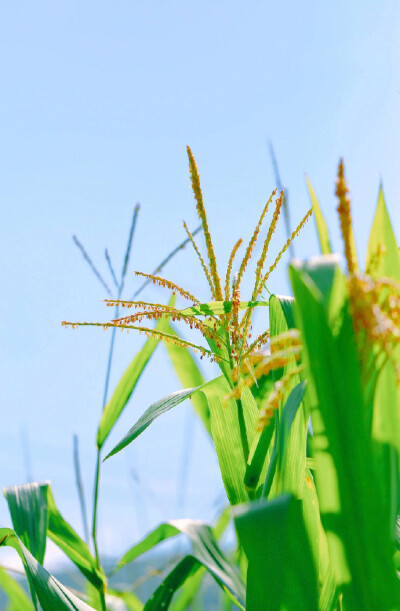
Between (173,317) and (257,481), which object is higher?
(173,317)

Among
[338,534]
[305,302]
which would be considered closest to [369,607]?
[338,534]

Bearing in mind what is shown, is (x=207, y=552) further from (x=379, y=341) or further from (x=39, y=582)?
(x=379, y=341)

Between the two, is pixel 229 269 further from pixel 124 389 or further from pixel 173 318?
pixel 124 389

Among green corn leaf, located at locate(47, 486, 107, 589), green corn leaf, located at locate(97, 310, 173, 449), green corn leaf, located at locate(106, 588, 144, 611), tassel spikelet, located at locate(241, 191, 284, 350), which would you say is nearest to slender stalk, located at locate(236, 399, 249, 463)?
tassel spikelet, located at locate(241, 191, 284, 350)

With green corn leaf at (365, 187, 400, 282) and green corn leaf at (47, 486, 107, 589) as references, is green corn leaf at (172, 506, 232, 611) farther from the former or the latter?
green corn leaf at (365, 187, 400, 282)

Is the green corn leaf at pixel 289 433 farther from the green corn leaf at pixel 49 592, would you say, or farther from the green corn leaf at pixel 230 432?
the green corn leaf at pixel 49 592
